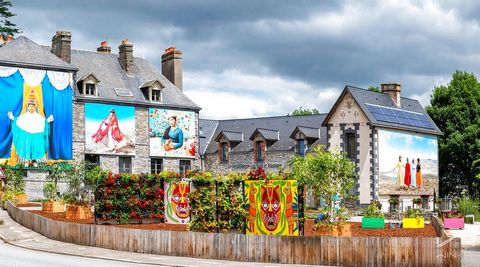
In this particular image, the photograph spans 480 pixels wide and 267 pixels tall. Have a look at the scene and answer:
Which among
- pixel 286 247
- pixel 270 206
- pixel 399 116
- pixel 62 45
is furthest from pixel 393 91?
pixel 286 247

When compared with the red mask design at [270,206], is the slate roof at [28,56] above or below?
above

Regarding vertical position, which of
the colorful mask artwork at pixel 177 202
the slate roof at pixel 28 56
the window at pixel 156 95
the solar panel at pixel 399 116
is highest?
the slate roof at pixel 28 56

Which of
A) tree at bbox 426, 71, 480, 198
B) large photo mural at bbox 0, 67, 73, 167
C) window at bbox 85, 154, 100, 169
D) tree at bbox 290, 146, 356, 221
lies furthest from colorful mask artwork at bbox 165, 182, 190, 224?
tree at bbox 426, 71, 480, 198

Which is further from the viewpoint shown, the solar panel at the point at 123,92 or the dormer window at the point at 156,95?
the dormer window at the point at 156,95

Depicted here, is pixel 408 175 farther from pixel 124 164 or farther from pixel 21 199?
pixel 21 199

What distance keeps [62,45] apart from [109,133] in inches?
298

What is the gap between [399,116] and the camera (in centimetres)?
5809

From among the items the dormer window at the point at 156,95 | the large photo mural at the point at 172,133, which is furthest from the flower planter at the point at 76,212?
the dormer window at the point at 156,95

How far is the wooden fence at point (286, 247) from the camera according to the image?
68.6 ft

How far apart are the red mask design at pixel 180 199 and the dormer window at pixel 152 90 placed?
28.4 metres

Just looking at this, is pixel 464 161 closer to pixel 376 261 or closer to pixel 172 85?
pixel 172 85

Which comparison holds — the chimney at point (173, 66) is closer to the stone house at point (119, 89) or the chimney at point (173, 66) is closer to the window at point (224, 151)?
the stone house at point (119, 89)

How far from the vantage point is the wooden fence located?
2091 cm

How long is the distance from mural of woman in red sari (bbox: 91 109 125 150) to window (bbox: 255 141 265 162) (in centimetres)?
1164
